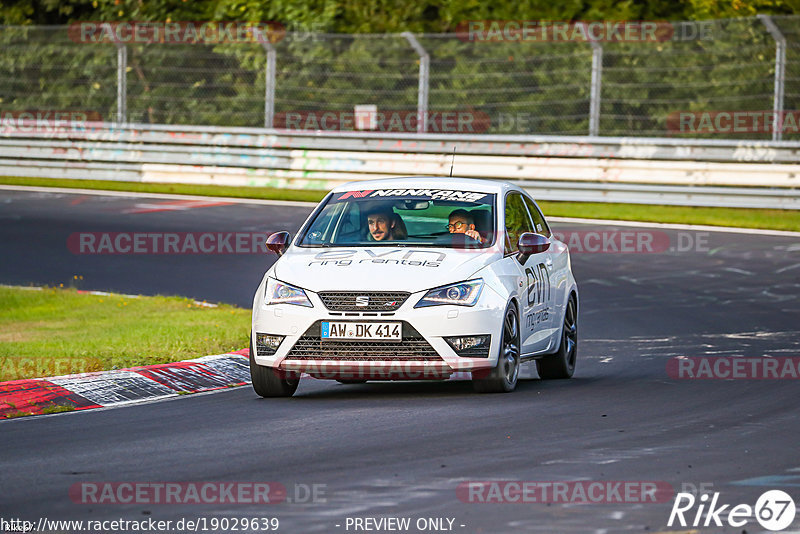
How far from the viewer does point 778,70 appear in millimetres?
23469

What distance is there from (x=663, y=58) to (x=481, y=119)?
356 cm

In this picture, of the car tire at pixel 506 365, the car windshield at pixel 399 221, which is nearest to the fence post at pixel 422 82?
the car windshield at pixel 399 221

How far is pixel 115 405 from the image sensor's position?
9.86 metres

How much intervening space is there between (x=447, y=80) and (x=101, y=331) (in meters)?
13.6

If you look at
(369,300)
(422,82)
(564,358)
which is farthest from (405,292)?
(422,82)

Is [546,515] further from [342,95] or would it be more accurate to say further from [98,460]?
[342,95]

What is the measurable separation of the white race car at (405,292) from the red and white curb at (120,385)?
2.91ft

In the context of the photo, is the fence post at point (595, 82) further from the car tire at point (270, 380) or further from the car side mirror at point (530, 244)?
the car tire at point (270, 380)

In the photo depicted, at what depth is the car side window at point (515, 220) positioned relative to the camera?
10.8m

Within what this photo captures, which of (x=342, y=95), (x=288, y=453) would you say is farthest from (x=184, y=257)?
(x=288, y=453)

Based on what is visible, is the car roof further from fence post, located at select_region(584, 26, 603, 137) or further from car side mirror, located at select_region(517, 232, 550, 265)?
fence post, located at select_region(584, 26, 603, 137)

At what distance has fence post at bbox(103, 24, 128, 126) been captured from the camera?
28391 millimetres

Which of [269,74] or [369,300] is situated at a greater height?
[269,74]

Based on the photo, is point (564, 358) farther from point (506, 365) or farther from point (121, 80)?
point (121, 80)
